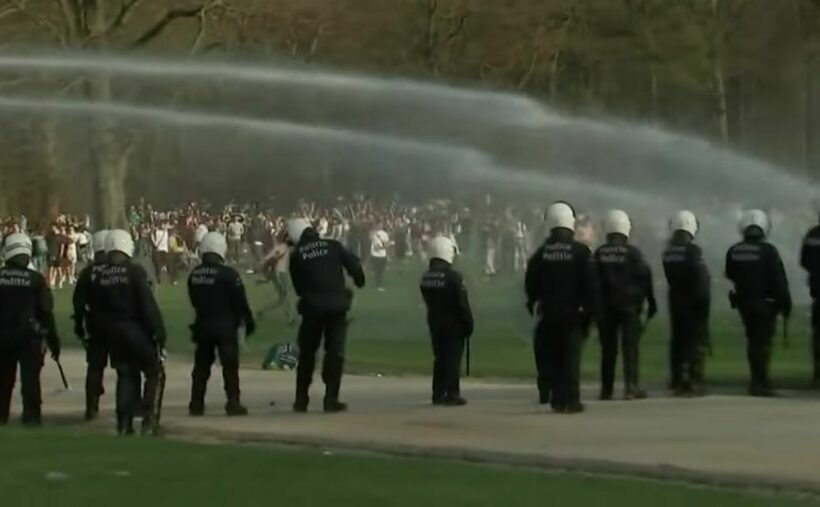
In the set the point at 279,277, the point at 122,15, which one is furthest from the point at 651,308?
the point at 122,15

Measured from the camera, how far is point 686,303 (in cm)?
1981

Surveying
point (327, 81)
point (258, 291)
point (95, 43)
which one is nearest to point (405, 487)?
point (327, 81)

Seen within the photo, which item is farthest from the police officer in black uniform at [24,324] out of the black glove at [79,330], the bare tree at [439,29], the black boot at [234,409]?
the bare tree at [439,29]

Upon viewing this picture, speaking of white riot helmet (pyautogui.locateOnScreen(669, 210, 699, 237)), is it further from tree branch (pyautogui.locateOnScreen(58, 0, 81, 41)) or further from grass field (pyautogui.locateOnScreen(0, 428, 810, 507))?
tree branch (pyautogui.locateOnScreen(58, 0, 81, 41))

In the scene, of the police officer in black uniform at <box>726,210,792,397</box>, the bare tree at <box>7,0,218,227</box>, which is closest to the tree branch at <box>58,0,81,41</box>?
the bare tree at <box>7,0,218,227</box>

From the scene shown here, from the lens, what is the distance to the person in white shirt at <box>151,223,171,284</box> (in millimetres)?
50438

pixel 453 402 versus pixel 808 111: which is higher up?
pixel 808 111

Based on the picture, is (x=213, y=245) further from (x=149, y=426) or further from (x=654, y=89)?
(x=654, y=89)

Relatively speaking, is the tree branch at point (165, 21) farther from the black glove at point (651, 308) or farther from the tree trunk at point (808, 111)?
the black glove at point (651, 308)

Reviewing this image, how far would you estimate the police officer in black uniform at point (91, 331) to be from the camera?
18.1 meters

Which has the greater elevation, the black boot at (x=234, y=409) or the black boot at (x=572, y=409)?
the black boot at (x=572, y=409)

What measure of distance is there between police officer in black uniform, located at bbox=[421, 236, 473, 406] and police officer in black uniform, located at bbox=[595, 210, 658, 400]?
1.38m

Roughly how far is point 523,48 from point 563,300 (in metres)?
34.0

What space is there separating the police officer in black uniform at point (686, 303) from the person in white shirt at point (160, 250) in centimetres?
3136
